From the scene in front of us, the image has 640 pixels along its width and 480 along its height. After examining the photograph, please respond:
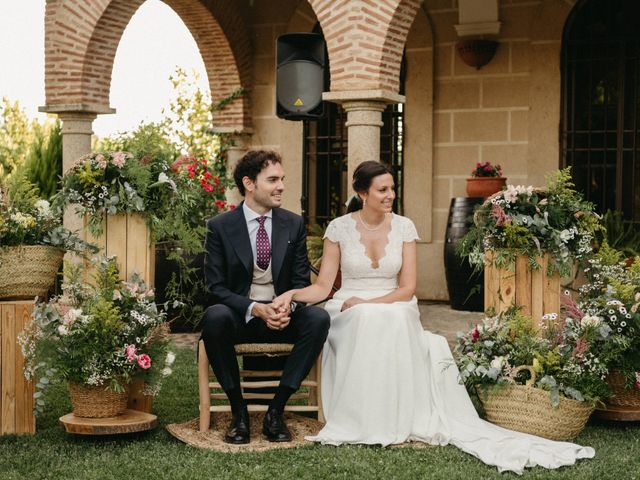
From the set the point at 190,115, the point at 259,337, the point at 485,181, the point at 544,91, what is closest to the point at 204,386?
the point at 259,337

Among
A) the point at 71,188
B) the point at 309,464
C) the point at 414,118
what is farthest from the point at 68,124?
the point at 309,464

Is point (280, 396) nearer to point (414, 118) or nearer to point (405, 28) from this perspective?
point (405, 28)

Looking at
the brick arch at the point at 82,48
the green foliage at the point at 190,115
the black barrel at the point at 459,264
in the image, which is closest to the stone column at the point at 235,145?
the brick arch at the point at 82,48

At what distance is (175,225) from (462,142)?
6.06 m

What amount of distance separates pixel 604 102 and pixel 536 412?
6.10 meters

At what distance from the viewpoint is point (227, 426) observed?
5078 millimetres

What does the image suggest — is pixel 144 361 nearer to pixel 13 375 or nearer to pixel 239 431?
pixel 239 431

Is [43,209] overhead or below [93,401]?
overhead

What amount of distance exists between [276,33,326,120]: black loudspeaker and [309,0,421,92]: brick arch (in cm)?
15

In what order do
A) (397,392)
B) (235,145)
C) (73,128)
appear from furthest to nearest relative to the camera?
1. (235,145)
2. (73,128)
3. (397,392)

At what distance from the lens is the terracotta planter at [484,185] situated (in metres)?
9.97

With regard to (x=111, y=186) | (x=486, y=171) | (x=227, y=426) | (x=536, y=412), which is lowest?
(x=227, y=426)

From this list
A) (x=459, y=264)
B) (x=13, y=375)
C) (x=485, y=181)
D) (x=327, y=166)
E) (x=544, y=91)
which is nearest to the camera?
(x=13, y=375)

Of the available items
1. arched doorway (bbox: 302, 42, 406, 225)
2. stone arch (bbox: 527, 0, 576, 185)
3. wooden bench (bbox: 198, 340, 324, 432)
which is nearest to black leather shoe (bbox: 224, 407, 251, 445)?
wooden bench (bbox: 198, 340, 324, 432)
